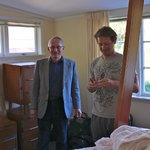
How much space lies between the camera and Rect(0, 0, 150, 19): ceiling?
2559mm

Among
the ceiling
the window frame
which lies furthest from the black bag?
the ceiling

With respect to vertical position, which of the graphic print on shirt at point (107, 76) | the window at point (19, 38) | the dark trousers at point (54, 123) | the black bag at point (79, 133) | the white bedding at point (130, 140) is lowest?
the black bag at point (79, 133)

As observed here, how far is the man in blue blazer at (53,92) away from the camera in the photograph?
2.18 meters

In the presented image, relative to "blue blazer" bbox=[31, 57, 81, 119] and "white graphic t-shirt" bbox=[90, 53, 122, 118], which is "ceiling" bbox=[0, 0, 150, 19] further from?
"white graphic t-shirt" bbox=[90, 53, 122, 118]

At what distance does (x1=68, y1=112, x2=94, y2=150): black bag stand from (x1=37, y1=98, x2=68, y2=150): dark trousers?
0.42m

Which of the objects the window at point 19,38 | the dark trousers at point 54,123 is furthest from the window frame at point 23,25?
the dark trousers at point 54,123

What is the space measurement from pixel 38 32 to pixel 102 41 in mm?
1876

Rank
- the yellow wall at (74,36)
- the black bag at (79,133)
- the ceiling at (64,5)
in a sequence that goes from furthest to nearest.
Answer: the yellow wall at (74,36) < the black bag at (79,133) < the ceiling at (64,5)

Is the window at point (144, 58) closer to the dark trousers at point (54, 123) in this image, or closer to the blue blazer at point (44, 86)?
the blue blazer at point (44, 86)

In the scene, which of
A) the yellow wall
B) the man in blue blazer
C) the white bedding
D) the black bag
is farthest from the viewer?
the yellow wall

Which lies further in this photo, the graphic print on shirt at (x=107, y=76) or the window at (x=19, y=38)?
the window at (x=19, y=38)

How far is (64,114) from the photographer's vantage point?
88.0 inches

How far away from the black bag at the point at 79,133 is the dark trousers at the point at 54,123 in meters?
0.42

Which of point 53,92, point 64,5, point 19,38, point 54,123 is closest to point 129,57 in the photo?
point 53,92
